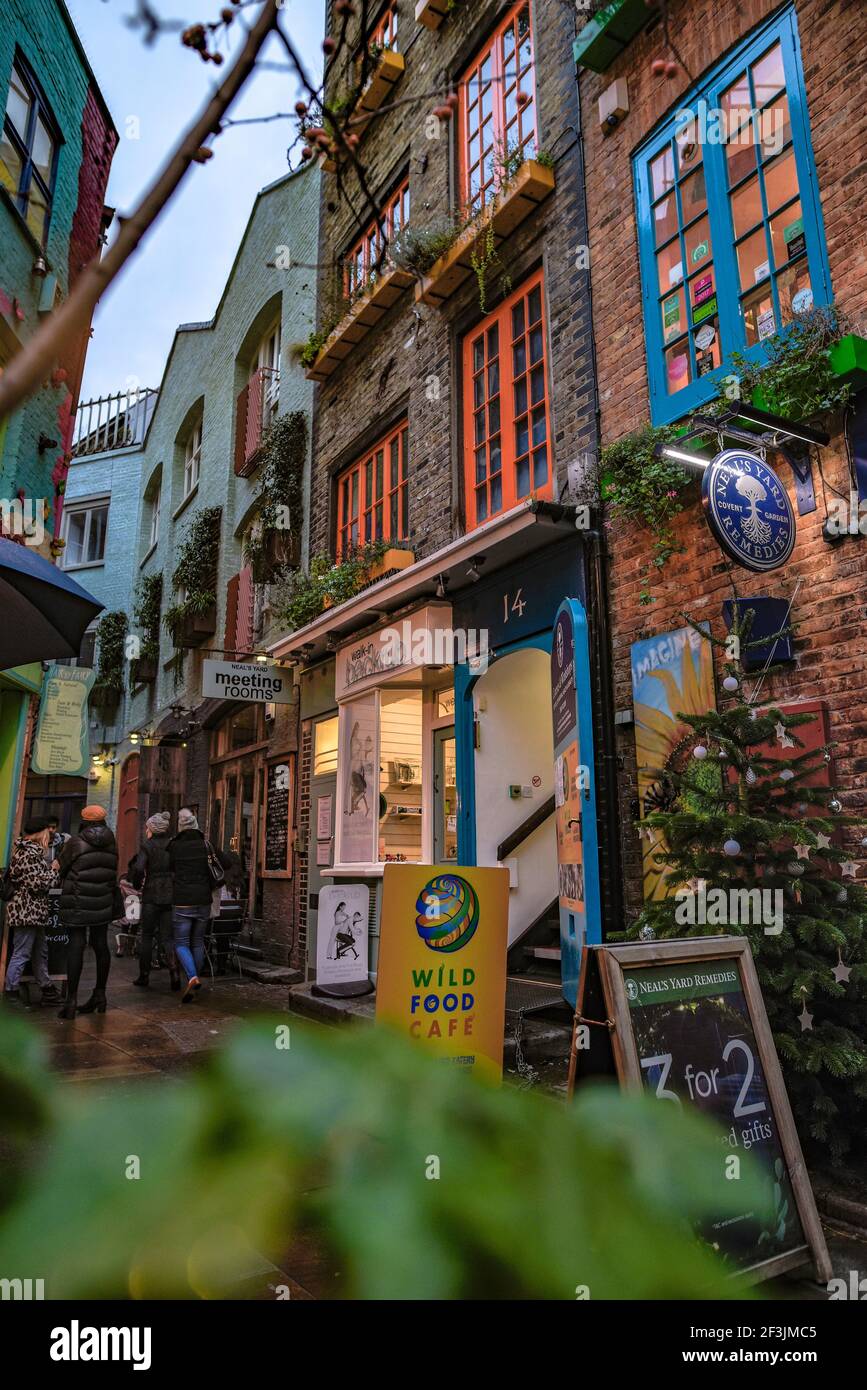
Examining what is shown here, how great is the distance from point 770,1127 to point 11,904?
317 inches

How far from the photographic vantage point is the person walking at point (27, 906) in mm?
8688

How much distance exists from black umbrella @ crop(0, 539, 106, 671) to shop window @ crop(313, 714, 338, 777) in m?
5.67

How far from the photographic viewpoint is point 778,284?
512 cm

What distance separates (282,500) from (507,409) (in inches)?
224

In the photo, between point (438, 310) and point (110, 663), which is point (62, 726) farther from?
point (110, 663)

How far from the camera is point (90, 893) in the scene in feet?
27.0

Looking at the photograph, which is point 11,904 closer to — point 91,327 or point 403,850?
point 403,850

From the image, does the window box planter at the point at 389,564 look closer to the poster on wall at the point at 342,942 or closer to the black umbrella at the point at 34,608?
the poster on wall at the point at 342,942

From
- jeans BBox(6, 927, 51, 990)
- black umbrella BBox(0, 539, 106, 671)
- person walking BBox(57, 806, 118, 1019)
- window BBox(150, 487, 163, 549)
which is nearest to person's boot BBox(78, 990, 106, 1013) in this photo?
person walking BBox(57, 806, 118, 1019)

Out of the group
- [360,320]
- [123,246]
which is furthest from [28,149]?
[123,246]
